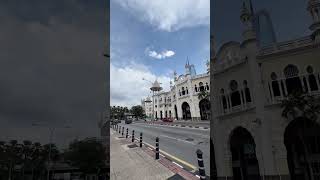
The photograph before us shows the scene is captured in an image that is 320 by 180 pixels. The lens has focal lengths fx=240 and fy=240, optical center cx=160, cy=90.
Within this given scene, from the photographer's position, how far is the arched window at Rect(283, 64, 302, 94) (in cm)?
147

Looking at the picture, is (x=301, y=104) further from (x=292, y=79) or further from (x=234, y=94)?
(x=234, y=94)

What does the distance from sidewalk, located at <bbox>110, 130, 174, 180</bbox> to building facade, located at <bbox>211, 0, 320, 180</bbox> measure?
431 millimetres

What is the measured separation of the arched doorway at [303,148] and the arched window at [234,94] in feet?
1.11

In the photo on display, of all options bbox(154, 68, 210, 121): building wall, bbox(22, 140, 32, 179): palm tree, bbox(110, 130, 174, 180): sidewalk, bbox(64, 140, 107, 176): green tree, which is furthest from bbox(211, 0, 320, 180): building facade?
bbox(22, 140, 32, 179): palm tree

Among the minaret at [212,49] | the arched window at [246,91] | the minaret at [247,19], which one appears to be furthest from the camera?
the minaret at [212,49]

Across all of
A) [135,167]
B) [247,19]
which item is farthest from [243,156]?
[247,19]

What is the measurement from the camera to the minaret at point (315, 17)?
1.50 m

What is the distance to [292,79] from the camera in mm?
1501

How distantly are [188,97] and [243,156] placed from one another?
2.64 ft

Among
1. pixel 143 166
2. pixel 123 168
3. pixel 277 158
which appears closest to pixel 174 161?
pixel 143 166

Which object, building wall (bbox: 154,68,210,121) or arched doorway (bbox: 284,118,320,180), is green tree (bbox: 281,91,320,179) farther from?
building wall (bbox: 154,68,210,121)

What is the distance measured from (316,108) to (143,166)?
4.03 feet

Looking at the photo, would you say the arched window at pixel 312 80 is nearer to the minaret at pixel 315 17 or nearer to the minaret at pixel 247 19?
the minaret at pixel 315 17

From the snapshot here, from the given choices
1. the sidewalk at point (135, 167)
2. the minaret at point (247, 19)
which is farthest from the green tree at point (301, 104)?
the sidewalk at point (135, 167)
